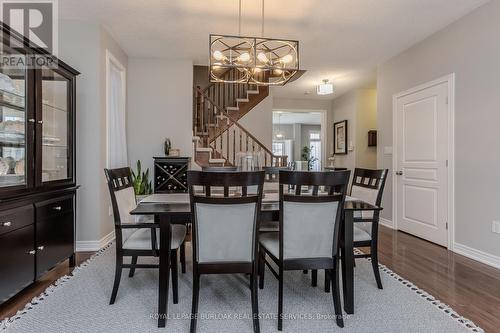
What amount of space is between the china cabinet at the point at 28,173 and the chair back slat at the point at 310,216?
6.14 ft

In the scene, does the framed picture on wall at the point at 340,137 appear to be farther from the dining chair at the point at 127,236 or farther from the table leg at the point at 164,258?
the table leg at the point at 164,258

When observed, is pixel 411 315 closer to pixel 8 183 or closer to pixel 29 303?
A: pixel 29 303

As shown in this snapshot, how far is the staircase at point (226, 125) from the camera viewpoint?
556cm

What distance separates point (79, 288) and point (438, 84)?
176 inches

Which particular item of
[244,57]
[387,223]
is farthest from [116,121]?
[387,223]

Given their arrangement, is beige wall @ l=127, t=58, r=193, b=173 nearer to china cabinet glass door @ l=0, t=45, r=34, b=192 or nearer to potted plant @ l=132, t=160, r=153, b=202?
potted plant @ l=132, t=160, r=153, b=202

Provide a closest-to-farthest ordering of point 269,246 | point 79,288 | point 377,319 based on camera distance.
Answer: point 377,319 → point 269,246 → point 79,288

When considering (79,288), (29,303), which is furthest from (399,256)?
(29,303)

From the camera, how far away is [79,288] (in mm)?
2391

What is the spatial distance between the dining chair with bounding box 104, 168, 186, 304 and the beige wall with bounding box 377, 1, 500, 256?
3.08 m

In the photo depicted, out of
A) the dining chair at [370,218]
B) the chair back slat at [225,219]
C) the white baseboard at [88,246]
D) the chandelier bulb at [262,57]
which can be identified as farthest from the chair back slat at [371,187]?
the white baseboard at [88,246]

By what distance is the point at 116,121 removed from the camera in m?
4.17

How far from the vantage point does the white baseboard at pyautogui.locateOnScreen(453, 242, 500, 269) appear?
2.94m

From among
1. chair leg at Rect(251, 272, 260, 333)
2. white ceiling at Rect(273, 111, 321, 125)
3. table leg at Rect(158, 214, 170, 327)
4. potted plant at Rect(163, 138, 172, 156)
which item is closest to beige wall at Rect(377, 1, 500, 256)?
chair leg at Rect(251, 272, 260, 333)
